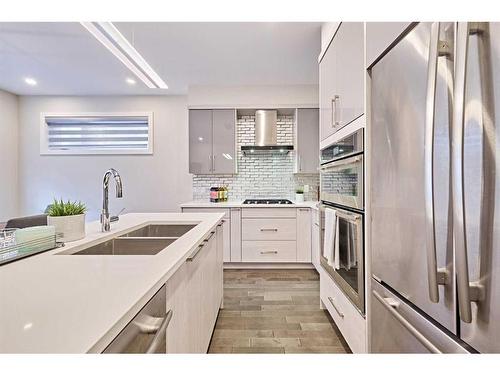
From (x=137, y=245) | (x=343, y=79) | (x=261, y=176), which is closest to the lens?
(x=137, y=245)

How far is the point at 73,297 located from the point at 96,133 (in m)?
5.16

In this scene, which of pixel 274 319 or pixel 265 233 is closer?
pixel 274 319

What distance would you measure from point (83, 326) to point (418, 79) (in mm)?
1229

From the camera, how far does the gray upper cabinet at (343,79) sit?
1597 millimetres

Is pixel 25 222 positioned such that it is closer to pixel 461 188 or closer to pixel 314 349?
pixel 314 349

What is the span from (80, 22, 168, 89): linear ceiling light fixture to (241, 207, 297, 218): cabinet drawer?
76.7 inches

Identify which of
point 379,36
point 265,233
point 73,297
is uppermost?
point 379,36

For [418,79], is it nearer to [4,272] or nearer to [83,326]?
[83,326]

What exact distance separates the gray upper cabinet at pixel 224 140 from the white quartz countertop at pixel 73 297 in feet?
10.4

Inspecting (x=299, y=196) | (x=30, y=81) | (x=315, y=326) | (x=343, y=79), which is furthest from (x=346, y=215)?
(x=30, y=81)

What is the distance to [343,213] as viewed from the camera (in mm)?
1823

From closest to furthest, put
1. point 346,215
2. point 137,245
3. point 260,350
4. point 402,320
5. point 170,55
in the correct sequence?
point 402,320 → point 137,245 → point 346,215 → point 260,350 → point 170,55

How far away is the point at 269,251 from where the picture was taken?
12.8 feet

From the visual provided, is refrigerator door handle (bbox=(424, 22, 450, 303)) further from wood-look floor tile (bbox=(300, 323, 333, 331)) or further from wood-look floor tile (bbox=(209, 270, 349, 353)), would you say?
wood-look floor tile (bbox=(300, 323, 333, 331))
